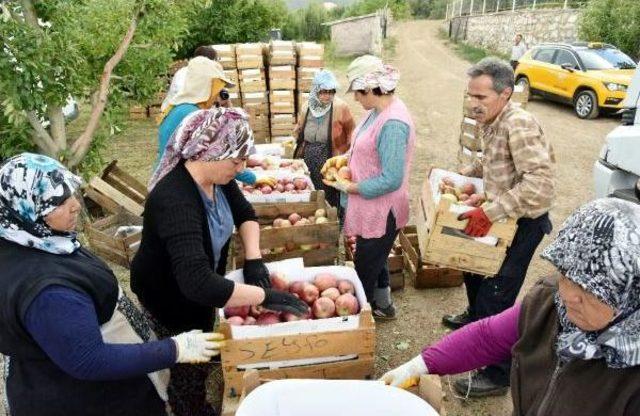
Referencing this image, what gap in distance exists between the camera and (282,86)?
8.45 metres

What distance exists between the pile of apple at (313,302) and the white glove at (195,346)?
6.9 inches

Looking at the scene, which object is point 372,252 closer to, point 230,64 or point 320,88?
point 320,88

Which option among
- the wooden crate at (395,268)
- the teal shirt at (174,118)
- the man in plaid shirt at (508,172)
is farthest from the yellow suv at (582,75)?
the teal shirt at (174,118)

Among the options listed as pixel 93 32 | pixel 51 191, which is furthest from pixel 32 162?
pixel 93 32

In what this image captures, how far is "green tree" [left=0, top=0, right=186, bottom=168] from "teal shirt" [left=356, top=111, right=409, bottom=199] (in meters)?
3.57

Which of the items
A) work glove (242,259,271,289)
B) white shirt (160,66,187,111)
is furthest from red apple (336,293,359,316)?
white shirt (160,66,187,111)

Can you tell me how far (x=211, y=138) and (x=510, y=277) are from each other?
7.09 ft

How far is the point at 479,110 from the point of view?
2826 mm

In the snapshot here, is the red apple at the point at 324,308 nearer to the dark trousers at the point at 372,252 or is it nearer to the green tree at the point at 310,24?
the dark trousers at the point at 372,252

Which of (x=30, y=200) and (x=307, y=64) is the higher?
(x=30, y=200)

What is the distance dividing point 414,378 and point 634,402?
0.78 m

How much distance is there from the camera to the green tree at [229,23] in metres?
12.3

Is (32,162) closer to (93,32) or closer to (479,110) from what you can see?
(479,110)

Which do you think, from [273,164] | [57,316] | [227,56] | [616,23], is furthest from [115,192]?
[616,23]
